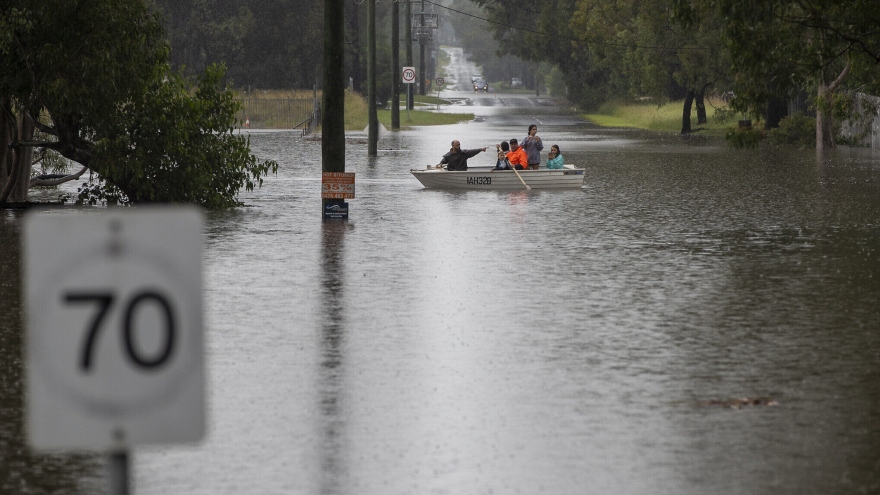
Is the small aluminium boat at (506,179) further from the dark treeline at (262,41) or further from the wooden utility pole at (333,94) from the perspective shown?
the dark treeline at (262,41)

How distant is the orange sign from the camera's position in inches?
841

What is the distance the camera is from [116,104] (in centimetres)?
2211

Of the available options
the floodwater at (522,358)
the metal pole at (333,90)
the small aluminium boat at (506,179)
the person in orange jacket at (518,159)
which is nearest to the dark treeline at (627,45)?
the floodwater at (522,358)

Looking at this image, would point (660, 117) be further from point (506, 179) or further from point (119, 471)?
point (119, 471)

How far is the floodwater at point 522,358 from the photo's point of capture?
729 cm

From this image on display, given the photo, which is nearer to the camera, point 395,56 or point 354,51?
point 395,56

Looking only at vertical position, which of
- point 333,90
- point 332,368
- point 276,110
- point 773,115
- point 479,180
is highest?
point 333,90

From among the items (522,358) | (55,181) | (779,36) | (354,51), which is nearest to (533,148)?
(55,181)

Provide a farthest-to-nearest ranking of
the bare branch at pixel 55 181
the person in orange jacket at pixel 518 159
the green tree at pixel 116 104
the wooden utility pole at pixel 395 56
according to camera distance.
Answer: the wooden utility pole at pixel 395 56, the person in orange jacket at pixel 518 159, the bare branch at pixel 55 181, the green tree at pixel 116 104

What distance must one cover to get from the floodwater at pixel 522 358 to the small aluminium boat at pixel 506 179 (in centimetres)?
550

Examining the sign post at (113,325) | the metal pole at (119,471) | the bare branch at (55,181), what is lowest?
the bare branch at (55,181)

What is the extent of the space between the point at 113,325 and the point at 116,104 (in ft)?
62.5

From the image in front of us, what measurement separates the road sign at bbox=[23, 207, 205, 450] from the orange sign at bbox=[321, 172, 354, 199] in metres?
17.6

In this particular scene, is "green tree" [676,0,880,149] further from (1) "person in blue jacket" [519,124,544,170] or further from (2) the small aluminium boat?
(1) "person in blue jacket" [519,124,544,170]
